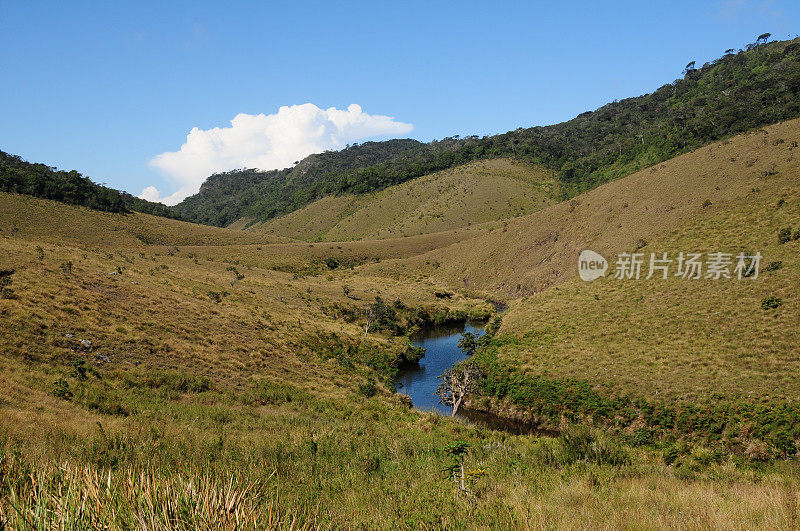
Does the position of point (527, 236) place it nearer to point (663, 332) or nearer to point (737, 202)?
point (737, 202)

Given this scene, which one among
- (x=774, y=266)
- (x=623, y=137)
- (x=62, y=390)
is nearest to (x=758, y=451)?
(x=774, y=266)

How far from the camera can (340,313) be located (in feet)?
148

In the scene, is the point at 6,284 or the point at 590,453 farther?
the point at 6,284

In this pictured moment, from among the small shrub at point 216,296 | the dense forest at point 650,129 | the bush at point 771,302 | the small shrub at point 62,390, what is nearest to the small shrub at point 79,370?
the small shrub at point 62,390

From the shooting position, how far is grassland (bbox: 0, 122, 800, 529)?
5082mm

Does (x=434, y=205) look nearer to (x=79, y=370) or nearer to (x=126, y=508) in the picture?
(x=79, y=370)

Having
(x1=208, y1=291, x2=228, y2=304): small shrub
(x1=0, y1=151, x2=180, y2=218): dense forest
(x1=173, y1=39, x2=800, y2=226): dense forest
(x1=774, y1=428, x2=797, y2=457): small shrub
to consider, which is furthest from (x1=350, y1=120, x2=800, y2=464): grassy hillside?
(x1=0, y1=151, x2=180, y2=218): dense forest

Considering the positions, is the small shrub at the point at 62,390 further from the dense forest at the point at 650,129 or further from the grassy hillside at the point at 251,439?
the dense forest at the point at 650,129

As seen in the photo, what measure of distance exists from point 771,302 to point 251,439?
30547 millimetres

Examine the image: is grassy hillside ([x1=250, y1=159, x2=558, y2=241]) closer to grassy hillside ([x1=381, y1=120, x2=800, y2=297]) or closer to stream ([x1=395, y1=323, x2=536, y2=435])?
grassy hillside ([x1=381, y1=120, x2=800, y2=297])

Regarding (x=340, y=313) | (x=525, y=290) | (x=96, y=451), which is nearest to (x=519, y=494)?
(x=96, y=451)

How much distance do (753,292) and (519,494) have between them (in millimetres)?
29967

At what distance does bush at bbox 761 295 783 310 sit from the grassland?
1.63 ft

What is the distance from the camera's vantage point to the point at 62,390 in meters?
13.9
